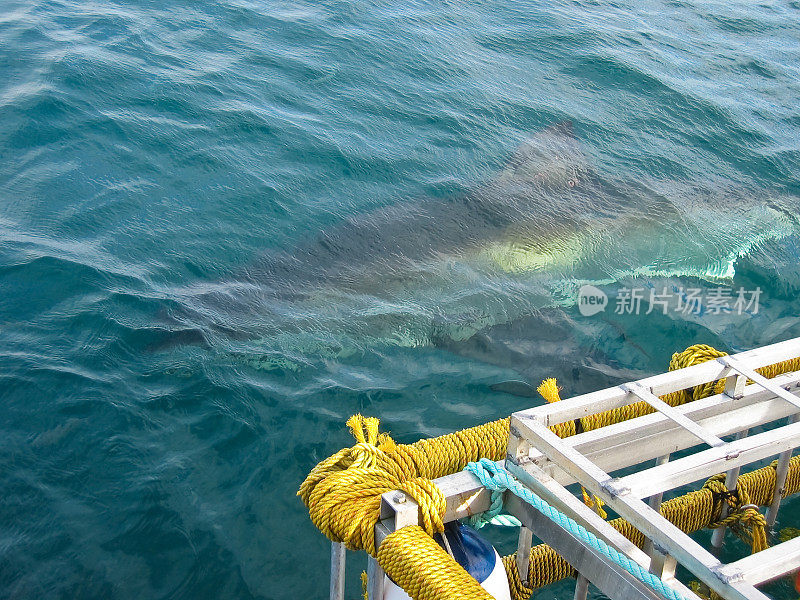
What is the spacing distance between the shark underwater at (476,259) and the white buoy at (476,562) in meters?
3.30

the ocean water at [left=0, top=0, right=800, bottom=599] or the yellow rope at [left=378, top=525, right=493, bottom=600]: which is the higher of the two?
the yellow rope at [left=378, top=525, right=493, bottom=600]

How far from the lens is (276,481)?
5.14 meters

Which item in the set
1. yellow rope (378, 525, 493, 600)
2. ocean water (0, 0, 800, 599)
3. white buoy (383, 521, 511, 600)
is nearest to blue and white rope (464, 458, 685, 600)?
white buoy (383, 521, 511, 600)

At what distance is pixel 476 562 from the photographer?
9.98 ft

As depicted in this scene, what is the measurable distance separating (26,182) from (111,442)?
4.04m

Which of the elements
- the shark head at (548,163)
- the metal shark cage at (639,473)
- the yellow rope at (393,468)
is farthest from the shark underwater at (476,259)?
the metal shark cage at (639,473)

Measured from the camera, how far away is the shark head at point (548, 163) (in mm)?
9398

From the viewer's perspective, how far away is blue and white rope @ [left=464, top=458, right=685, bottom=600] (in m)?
2.44

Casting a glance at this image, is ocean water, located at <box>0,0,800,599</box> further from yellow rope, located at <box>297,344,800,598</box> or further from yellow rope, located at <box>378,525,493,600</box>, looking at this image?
yellow rope, located at <box>378,525,493,600</box>

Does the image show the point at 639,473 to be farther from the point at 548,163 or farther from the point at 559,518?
the point at 548,163

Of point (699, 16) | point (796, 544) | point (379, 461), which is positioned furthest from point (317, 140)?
point (699, 16)

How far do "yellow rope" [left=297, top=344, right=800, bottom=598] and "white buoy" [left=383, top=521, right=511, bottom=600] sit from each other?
263mm

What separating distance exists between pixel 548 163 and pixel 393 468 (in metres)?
7.12

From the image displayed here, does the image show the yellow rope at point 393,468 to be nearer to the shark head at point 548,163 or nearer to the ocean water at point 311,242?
the ocean water at point 311,242
